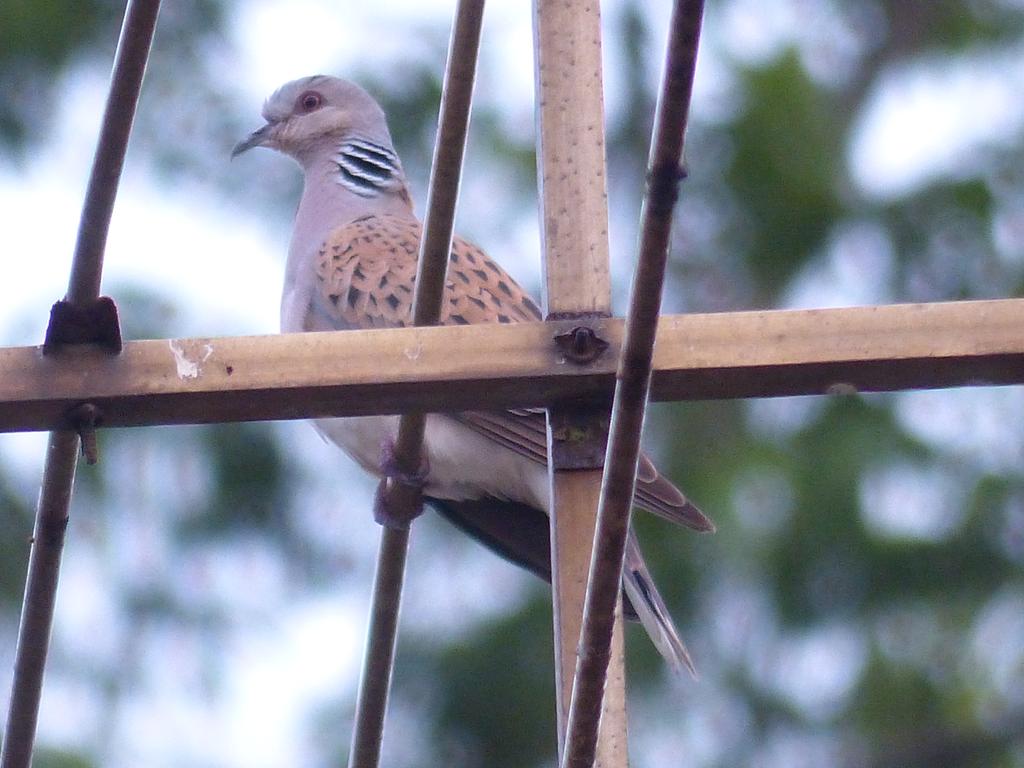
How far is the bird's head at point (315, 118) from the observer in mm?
4637

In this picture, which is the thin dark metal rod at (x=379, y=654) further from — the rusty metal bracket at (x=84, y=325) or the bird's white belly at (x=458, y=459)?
the bird's white belly at (x=458, y=459)

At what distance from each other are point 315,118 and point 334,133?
0.32ft

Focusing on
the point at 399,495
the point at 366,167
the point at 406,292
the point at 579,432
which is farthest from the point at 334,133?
the point at 579,432

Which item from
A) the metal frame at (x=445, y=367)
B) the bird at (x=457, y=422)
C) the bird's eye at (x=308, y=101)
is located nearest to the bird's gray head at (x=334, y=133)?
the bird's eye at (x=308, y=101)

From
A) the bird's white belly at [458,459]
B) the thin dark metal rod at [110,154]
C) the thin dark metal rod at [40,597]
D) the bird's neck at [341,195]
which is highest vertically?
the bird's neck at [341,195]

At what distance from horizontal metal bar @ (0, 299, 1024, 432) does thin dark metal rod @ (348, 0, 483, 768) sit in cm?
12

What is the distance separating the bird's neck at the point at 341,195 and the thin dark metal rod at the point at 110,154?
179 centimetres

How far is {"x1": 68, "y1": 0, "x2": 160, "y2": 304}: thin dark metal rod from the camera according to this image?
1.86 meters

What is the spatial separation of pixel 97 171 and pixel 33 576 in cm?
45

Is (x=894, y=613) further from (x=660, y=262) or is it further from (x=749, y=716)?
(x=660, y=262)

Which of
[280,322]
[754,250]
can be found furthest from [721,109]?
[280,322]

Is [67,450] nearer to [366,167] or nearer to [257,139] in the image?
[366,167]

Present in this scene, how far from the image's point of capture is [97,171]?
1934 millimetres

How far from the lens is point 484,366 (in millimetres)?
2014
